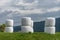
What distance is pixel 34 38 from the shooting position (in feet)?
55.1

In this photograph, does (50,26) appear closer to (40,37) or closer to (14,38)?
(40,37)

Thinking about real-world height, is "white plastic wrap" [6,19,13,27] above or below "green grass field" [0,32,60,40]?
above

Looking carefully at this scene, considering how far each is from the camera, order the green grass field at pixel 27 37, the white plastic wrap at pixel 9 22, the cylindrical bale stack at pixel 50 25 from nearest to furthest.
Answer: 1. the green grass field at pixel 27 37
2. the cylindrical bale stack at pixel 50 25
3. the white plastic wrap at pixel 9 22

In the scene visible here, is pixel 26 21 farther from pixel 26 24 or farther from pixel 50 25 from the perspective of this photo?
pixel 50 25

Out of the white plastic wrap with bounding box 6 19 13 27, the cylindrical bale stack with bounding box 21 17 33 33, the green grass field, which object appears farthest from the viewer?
the white plastic wrap with bounding box 6 19 13 27

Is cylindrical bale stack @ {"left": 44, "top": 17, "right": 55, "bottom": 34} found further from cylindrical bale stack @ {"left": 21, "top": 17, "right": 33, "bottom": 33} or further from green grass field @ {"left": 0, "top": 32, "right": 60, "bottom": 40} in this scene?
green grass field @ {"left": 0, "top": 32, "right": 60, "bottom": 40}

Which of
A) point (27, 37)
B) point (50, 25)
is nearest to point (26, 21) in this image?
point (50, 25)

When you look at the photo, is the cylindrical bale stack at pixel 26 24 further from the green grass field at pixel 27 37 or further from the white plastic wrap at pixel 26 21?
the green grass field at pixel 27 37

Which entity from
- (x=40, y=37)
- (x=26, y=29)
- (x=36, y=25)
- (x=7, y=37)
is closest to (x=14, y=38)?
(x=7, y=37)

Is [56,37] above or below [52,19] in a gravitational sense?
below

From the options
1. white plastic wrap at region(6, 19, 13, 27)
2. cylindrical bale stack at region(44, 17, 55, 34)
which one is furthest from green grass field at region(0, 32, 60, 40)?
white plastic wrap at region(6, 19, 13, 27)

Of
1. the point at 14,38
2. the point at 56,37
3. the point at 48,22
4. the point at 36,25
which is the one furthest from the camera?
the point at 36,25

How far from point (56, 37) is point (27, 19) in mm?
2963

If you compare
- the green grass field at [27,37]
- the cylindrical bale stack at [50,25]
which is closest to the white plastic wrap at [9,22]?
the cylindrical bale stack at [50,25]
